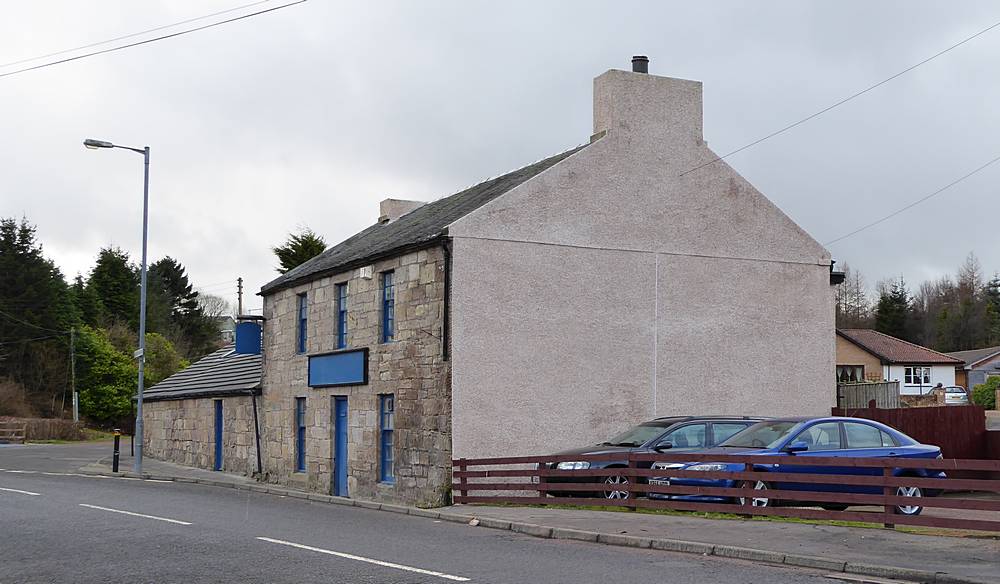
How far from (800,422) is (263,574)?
9.30 m

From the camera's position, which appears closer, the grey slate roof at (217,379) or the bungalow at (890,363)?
the grey slate roof at (217,379)

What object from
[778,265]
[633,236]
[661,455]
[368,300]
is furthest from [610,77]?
[661,455]

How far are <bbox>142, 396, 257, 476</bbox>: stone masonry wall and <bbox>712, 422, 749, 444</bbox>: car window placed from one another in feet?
55.2

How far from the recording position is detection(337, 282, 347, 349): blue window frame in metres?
26.5

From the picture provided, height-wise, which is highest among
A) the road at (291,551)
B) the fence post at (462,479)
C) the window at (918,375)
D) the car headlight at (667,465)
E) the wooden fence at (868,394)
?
the window at (918,375)

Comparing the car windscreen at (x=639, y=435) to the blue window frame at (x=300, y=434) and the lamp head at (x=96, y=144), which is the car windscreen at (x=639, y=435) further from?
the lamp head at (x=96, y=144)

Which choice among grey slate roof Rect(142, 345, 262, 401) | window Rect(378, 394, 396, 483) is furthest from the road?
grey slate roof Rect(142, 345, 262, 401)

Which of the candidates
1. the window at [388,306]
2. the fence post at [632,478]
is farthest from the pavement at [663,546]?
the window at [388,306]

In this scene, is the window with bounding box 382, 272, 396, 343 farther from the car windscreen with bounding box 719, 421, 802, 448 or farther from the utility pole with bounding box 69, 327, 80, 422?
the utility pole with bounding box 69, 327, 80, 422

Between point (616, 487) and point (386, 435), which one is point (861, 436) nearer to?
point (616, 487)

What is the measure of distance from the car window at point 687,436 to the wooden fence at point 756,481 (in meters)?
0.91

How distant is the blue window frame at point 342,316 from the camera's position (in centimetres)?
2645

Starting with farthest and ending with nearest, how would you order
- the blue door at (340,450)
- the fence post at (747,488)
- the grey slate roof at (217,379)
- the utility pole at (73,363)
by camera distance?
the utility pole at (73,363)
the grey slate roof at (217,379)
the blue door at (340,450)
the fence post at (747,488)

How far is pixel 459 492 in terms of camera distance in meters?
20.4
